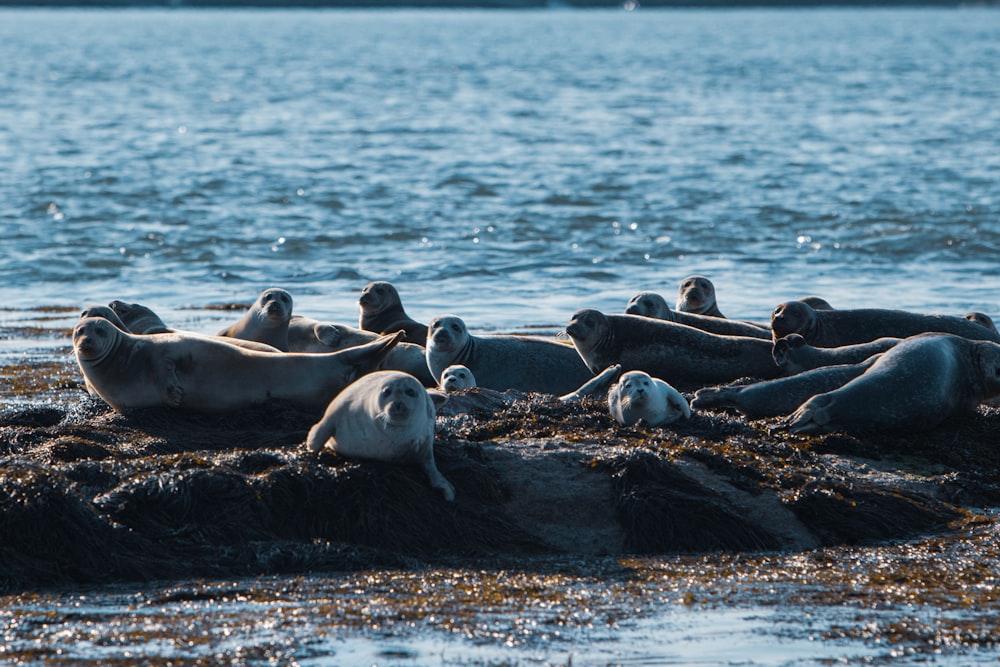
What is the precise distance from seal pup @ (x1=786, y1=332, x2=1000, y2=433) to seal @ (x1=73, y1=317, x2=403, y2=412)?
224 centimetres

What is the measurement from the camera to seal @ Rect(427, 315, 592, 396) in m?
9.14

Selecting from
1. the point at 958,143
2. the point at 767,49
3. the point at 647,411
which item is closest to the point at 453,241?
the point at 647,411

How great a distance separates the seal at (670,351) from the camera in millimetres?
9062

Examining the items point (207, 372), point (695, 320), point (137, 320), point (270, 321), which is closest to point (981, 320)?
point (695, 320)

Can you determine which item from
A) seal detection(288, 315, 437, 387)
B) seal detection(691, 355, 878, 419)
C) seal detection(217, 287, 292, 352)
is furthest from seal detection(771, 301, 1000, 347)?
seal detection(217, 287, 292, 352)

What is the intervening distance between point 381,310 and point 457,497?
427cm

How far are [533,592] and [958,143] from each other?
28020mm

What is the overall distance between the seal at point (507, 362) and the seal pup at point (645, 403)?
4.35 feet

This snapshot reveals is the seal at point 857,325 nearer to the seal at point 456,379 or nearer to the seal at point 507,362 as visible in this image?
the seal at point 507,362

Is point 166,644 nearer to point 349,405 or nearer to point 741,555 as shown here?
point 349,405

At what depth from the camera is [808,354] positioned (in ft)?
28.2

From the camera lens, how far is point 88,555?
5.90m

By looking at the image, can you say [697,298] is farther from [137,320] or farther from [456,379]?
[137,320]

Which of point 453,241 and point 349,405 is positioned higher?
point 349,405
